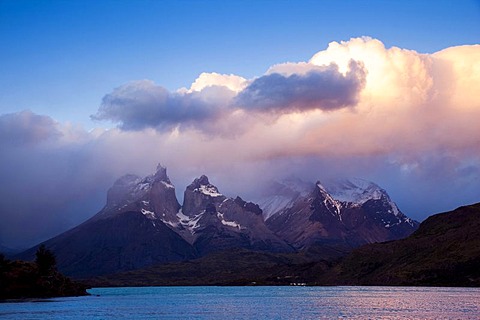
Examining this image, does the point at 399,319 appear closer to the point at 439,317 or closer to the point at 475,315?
the point at 439,317

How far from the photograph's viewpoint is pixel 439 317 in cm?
19538

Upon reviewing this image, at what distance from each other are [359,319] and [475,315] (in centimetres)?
3491

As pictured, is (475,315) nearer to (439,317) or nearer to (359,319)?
(439,317)

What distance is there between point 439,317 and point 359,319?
2333 cm

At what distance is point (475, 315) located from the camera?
654ft

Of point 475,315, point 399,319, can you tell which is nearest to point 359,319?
point 399,319

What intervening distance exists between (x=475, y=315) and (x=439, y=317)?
Result: 498 inches

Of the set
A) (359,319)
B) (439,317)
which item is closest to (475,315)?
(439,317)

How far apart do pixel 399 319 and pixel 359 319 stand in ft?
39.3

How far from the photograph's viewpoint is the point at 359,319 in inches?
7864

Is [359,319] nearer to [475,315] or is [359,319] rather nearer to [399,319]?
[399,319]

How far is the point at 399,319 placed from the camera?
195 meters

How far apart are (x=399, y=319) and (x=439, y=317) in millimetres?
11933
